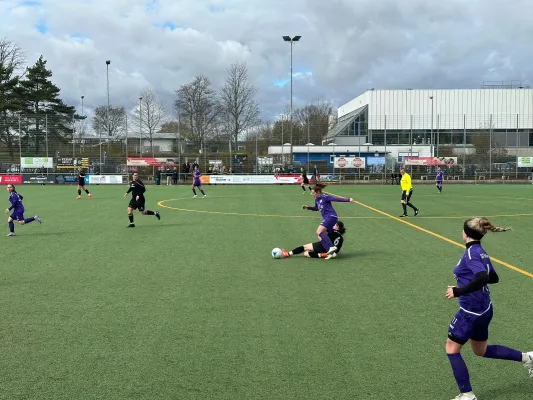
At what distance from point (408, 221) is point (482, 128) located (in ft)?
152

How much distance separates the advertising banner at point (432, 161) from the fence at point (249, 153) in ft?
1.08

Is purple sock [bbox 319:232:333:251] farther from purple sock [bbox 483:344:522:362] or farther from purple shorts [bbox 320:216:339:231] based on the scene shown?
purple sock [bbox 483:344:522:362]

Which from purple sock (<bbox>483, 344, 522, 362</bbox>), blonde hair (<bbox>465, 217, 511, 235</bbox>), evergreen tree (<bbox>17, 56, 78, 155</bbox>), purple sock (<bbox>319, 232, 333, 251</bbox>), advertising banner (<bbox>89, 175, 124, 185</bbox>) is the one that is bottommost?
purple sock (<bbox>483, 344, 522, 362</bbox>)

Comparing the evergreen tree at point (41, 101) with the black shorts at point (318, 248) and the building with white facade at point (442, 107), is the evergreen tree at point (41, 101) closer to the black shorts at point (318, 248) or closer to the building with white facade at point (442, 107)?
the building with white facade at point (442, 107)

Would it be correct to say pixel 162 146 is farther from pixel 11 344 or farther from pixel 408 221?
pixel 11 344

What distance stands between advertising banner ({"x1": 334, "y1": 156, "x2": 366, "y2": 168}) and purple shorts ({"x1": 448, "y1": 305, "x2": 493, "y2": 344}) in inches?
1840

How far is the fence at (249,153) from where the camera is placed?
165 ft

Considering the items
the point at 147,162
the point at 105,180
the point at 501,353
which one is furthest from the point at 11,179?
the point at 501,353

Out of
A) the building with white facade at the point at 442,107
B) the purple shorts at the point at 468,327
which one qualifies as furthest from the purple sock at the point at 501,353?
the building with white facade at the point at 442,107

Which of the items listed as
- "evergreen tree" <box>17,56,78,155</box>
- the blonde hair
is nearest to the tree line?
"evergreen tree" <box>17,56,78,155</box>

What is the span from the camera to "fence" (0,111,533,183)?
50250 mm

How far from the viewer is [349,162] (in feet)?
167

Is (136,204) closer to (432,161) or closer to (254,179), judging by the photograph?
(254,179)

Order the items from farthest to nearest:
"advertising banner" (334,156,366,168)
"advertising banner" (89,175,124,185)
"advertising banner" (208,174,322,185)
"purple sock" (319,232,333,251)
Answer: "advertising banner" (334,156,366,168)
"advertising banner" (89,175,124,185)
"advertising banner" (208,174,322,185)
"purple sock" (319,232,333,251)
